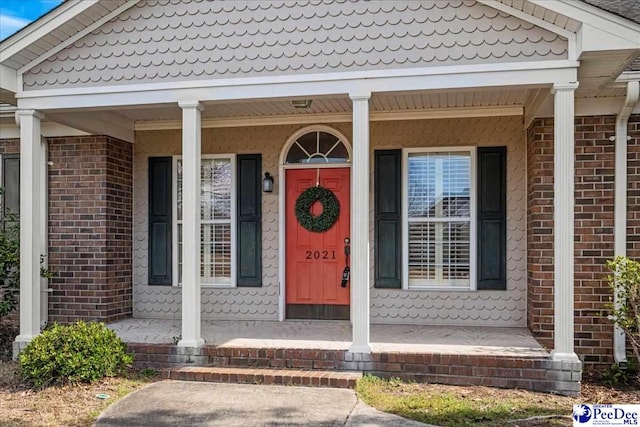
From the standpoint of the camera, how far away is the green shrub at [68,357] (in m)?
5.36

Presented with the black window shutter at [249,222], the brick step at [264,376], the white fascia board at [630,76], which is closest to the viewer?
the brick step at [264,376]

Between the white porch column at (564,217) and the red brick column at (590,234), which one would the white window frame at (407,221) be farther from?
the white porch column at (564,217)

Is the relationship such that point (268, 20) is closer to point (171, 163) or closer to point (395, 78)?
point (395, 78)

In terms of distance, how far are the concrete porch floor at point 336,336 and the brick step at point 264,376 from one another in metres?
0.33

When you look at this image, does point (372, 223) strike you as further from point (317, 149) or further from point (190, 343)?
point (190, 343)

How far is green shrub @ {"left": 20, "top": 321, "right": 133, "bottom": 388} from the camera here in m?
5.36

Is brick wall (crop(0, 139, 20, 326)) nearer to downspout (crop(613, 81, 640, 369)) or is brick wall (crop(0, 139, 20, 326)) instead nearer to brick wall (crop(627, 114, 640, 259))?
downspout (crop(613, 81, 640, 369))

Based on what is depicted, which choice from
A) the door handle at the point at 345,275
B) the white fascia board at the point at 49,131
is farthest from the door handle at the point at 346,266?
the white fascia board at the point at 49,131

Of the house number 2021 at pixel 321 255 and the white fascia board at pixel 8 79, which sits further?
the house number 2021 at pixel 321 255

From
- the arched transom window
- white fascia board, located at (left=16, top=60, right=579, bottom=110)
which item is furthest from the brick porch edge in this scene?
the arched transom window

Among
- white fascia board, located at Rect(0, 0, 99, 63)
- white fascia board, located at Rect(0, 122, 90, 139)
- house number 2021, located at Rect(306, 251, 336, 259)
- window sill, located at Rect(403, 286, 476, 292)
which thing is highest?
white fascia board, located at Rect(0, 0, 99, 63)

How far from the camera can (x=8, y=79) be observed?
20.3ft

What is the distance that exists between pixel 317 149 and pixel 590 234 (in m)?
3.49

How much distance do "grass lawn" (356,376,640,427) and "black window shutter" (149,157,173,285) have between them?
368cm
